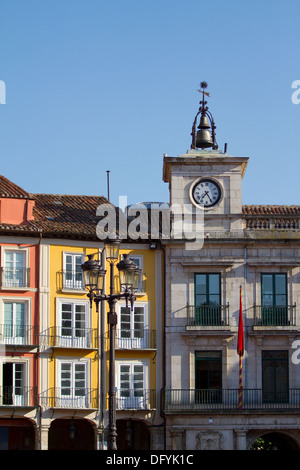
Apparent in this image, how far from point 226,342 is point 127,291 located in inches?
718

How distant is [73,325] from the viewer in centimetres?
5291

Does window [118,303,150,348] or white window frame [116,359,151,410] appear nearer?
white window frame [116,359,151,410]

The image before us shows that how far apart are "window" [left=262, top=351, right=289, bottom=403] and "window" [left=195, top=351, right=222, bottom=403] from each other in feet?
6.14

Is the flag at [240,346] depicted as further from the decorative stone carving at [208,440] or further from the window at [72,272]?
the window at [72,272]

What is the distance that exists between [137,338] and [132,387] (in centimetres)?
205

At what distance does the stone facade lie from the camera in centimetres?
5238

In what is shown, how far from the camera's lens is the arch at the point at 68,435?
53831mm

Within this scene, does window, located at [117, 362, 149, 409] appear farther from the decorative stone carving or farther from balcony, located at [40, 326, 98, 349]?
the decorative stone carving

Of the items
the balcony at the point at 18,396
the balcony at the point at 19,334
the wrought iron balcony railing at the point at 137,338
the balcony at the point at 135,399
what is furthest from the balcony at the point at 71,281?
the balcony at the point at 135,399

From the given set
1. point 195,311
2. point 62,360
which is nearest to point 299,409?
point 195,311

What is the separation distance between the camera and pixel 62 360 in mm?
52469

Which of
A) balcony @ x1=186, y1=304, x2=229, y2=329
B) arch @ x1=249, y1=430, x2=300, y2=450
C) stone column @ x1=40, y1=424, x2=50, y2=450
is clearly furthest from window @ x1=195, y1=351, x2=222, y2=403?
stone column @ x1=40, y1=424, x2=50, y2=450

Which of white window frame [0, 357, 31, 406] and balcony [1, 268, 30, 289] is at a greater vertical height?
balcony [1, 268, 30, 289]

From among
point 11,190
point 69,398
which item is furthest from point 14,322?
point 11,190
